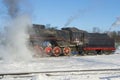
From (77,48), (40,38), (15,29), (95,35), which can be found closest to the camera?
(15,29)

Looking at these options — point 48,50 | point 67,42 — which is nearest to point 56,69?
point 48,50

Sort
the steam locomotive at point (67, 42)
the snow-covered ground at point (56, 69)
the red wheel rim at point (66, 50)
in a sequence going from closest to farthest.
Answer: the snow-covered ground at point (56, 69), the steam locomotive at point (67, 42), the red wheel rim at point (66, 50)

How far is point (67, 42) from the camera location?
31.2 m

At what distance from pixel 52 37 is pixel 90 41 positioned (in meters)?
5.78

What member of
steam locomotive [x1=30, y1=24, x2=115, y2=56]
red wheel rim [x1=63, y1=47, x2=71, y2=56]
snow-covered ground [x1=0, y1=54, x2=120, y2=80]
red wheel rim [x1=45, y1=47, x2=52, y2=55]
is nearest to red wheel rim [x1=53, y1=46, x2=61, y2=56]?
steam locomotive [x1=30, y1=24, x2=115, y2=56]

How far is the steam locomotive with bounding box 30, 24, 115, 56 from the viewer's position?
28.1 metres

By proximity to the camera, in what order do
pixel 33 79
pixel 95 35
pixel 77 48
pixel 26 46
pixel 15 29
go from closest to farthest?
pixel 33 79
pixel 15 29
pixel 26 46
pixel 77 48
pixel 95 35

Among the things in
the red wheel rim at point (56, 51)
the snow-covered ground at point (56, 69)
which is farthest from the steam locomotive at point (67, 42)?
the snow-covered ground at point (56, 69)

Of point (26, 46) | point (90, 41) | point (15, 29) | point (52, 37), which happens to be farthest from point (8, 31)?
point (90, 41)

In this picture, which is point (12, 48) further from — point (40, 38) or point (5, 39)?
point (40, 38)

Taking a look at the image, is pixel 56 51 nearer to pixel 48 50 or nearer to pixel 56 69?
pixel 48 50

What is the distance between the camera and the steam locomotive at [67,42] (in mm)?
28062

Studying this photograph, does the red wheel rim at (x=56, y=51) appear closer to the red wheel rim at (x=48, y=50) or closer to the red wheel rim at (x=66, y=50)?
the red wheel rim at (x=48, y=50)

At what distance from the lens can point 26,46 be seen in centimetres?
2294
